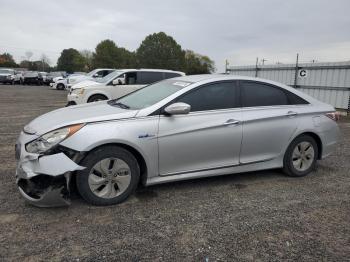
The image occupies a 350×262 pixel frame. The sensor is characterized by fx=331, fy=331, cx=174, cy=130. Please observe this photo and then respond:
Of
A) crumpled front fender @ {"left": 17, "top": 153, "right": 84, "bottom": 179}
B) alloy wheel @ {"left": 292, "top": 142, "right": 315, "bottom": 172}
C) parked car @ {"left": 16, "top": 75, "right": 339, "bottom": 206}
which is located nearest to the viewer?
crumpled front fender @ {"left": 17, "top": 153, "right": 84, "bottom": 179}

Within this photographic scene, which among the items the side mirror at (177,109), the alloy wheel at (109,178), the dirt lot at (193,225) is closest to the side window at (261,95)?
the side mirror at (177,109)

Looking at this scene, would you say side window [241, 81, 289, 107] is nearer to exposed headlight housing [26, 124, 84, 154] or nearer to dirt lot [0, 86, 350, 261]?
dirt lot [0, 86, 350, 261]

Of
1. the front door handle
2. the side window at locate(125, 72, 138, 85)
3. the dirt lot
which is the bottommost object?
the dirt lot

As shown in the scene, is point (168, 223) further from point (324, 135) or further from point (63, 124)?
point (324, 135)

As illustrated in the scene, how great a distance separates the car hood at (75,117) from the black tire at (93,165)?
0.39m

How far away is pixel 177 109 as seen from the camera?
160 inches

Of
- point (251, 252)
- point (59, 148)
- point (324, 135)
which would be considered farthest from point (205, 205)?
point (324, 135)

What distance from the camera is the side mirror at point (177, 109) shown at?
4.07 metres

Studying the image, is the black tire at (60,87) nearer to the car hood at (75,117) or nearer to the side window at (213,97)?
the car hood at (75,117)

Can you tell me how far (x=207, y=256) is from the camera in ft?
9.73

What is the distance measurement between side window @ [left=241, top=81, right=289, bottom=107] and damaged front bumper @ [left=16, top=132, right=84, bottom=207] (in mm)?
2558

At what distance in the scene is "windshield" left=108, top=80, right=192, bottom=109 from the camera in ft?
14.4

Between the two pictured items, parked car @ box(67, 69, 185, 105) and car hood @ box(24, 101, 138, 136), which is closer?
car hood @ box(24, 101, 138, 136)

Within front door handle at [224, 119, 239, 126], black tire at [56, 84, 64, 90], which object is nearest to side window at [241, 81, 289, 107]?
front door handle at [224, 119, 239, 126]
